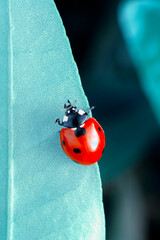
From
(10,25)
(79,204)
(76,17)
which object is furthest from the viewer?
(76,17)

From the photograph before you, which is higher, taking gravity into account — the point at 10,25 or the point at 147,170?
the point at 10,25

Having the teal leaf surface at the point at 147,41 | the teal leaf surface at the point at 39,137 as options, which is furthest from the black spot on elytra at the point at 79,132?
the teal leaf surface at the point at 147,41

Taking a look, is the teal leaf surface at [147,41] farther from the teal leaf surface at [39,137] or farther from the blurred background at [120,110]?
the teal leaf surface at [39,137]

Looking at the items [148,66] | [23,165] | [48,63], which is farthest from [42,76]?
[148,66]

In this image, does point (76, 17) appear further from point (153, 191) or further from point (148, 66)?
point (153, 191)

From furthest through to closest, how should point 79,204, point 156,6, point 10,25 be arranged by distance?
point 156,6 → point 79,204 → point 10,25

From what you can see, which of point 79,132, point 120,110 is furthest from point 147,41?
point 79,132

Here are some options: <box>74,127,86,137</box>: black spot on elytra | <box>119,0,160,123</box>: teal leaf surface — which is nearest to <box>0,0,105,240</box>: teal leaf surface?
<box>74,127,86,137</box>: black spot on elytra
